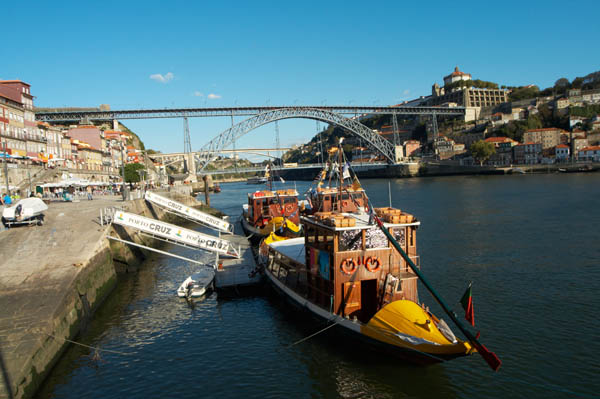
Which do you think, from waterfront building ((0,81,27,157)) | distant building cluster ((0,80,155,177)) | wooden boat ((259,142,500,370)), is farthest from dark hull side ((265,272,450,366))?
waterfront building ((0,81,27,157))

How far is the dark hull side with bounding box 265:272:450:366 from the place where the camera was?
922 centimetres

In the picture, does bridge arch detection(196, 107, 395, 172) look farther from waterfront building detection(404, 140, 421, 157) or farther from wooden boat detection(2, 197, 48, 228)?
wooden boat detection(2, 197, 48, 228)

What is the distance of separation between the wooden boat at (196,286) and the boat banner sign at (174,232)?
4.03 feet

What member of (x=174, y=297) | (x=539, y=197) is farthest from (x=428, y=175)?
(x=174, y=297)

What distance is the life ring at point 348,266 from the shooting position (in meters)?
10.5

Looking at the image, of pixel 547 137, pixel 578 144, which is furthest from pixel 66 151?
pixel 547 137

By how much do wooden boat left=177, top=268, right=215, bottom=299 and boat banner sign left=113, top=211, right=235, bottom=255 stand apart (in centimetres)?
123

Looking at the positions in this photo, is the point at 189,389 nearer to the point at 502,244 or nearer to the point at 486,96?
the point at 502,244

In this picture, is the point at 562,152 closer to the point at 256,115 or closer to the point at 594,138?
the point at 594,138

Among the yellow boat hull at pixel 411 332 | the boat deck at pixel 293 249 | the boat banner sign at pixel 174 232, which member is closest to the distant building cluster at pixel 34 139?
the boat banner sign at pixel 174 232

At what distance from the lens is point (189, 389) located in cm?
948

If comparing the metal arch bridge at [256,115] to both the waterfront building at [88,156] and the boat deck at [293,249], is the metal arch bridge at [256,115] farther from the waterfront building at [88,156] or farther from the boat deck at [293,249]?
the boat deck at [293,249]

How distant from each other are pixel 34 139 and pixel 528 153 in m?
84.4

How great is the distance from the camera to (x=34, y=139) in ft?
142
